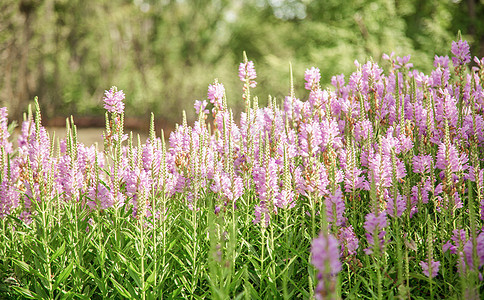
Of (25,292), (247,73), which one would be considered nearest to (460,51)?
(247,73)

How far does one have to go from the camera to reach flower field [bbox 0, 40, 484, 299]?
2.49 metres

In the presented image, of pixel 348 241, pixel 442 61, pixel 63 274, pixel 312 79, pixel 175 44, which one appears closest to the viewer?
pixel 348 241

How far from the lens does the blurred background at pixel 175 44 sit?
18375 mm

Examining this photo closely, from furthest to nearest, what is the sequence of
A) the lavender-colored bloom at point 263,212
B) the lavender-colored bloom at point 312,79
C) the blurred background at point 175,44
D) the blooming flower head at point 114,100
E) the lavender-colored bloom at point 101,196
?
the blurred background at point 175,44, the lavender-colored bloom at point 312,79, the blooming flower head at point 114,100, the lavender-colored bloom at point 101,196, the lavender-colored bloom at point 263,212

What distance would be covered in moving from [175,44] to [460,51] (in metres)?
24.7

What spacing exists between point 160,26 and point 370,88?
24.5m

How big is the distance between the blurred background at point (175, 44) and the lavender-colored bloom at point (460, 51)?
12.4 meters

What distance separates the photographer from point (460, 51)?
12.5ft

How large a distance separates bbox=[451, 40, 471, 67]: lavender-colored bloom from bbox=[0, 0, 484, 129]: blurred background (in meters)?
12.4

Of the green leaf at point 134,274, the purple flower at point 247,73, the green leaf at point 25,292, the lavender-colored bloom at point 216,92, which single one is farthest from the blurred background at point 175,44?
the green leaf at point 134,274

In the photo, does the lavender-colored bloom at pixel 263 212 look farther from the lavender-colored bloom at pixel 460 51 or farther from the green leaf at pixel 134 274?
the lavender-colored bloom at pixel 460 51

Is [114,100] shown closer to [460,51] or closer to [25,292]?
[25,292]

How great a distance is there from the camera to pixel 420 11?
23594 millimetres

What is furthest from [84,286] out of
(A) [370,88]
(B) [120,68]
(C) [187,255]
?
(B) [120,68]
